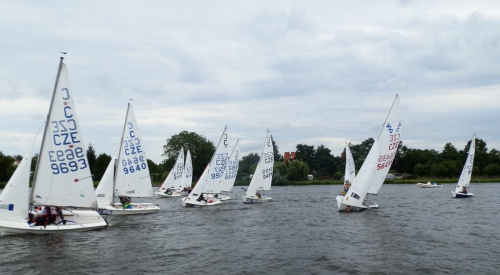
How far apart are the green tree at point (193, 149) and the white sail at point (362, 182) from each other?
74.0 metres

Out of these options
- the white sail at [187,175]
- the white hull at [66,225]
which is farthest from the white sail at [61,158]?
the white sail at [187,175]

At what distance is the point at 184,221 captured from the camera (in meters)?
29.5

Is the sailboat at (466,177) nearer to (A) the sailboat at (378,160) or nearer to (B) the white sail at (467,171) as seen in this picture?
(B) the white sail at (467,171)

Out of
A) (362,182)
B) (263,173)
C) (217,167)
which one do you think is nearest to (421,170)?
(263,173)

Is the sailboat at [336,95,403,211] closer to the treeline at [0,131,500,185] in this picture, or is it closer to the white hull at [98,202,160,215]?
the white hull at [98,202,160,215]

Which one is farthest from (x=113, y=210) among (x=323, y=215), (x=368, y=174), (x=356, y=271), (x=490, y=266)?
(x=490, y=266)

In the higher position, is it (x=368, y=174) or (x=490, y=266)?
(x=368, y=174)

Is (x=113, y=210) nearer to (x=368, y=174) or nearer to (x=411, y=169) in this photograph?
(x=368, y=174)

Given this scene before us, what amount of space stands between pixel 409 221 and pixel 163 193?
34000mm

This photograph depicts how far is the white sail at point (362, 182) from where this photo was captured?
1234 inches

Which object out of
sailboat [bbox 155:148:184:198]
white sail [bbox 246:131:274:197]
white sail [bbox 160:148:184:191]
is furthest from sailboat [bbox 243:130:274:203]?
white sail [bbox 160:148:184:191]

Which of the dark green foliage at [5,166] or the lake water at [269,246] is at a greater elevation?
the dark green foliage at [5,166]

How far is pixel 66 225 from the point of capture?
871 inches

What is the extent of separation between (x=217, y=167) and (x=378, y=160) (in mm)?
15696
